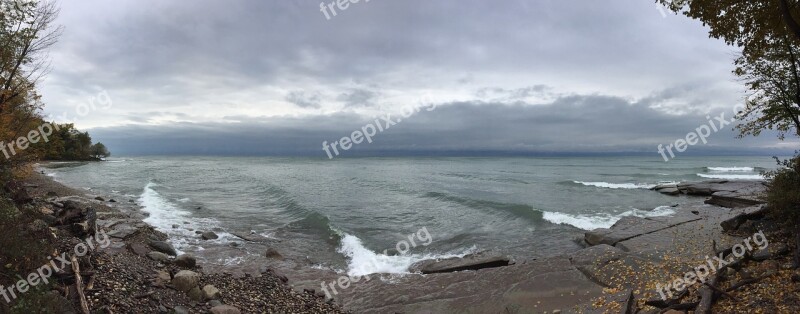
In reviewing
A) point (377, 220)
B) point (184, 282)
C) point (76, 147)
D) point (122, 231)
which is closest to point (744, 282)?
point (184, 282)

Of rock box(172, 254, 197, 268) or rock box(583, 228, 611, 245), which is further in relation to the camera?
rock box(583, 228, 611, 245)

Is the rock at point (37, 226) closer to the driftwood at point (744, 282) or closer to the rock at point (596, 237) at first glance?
the driftwood at point (744, 282)

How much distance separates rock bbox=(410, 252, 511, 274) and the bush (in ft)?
27.9

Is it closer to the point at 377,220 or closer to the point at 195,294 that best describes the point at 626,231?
the point at 377,220

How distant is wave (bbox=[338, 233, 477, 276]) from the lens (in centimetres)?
1484

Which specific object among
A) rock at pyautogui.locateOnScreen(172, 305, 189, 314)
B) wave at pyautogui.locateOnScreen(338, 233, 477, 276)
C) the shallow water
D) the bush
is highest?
the bush


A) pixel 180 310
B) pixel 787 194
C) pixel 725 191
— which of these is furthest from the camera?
pixel 725 191

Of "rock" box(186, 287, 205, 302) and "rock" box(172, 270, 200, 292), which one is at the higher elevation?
"rock" box(172, 270, 200, 292)

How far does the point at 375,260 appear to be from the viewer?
53.0 ft

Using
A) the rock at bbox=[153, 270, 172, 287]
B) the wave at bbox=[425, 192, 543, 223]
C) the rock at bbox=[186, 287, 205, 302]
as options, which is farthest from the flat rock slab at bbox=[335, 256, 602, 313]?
the wave at bbox=[425, 192, 543, 223]

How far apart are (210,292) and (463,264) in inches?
346

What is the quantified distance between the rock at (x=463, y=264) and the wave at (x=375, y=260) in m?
0.73

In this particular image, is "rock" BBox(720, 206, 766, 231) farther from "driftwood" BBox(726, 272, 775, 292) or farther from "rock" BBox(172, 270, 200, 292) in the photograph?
"rock" BBox(172, 270, 200, 292)

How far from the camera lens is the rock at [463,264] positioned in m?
14.2
